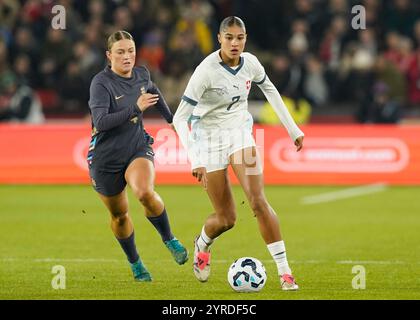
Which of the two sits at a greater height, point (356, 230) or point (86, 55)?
point (86, 55)

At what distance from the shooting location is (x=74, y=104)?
76.5 feet

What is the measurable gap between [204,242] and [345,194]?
8.87 m

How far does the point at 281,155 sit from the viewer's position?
20312 millimetres

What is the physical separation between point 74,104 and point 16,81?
130cm

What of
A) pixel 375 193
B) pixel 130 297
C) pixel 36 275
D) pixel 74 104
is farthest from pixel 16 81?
pixel 130 297

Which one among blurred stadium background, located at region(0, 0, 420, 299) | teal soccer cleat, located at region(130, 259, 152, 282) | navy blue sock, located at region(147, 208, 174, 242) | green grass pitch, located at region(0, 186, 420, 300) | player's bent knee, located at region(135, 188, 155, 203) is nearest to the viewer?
green grass pitch, located at region(0, 186, 420, 300)

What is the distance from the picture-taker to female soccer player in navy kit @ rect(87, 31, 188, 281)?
398 inches

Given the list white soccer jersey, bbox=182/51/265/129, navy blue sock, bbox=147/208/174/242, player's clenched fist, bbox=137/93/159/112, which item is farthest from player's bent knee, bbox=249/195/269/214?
player's clenched fist, bbox=137/93/159/112

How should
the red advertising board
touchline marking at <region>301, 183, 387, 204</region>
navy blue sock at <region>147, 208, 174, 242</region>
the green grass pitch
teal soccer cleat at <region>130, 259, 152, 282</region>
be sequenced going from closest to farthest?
1. the green grass pitch
2. navy blue sock at <region>147, 208, 174, 242</region>
3. teal soccer cleat at <region>130, 259, 152, 282</region>
4. touchline marking at <region>301, 183, 387, 204</region>
5. the red advertising board

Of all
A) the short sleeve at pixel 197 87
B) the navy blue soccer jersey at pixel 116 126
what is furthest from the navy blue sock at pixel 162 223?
the short sleeve at pixel 197 87

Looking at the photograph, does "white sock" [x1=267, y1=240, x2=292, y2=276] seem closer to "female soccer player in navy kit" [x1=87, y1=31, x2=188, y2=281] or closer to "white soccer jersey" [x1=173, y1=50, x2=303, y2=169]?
"white soccer jersey" [x1=173, y1=50, x2=303, y2=169]

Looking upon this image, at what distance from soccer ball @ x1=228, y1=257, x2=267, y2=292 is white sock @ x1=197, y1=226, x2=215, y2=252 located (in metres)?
0.76

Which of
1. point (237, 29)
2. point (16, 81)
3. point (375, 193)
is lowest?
point (375, 193)
